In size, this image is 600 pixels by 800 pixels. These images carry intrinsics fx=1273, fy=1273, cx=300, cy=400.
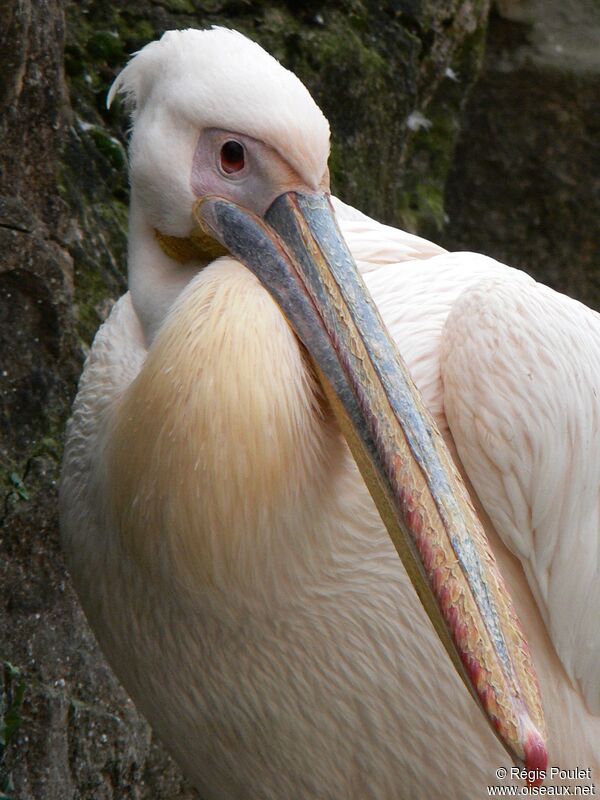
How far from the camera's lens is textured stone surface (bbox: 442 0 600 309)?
6656 millimetres

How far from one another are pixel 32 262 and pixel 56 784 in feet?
4.65

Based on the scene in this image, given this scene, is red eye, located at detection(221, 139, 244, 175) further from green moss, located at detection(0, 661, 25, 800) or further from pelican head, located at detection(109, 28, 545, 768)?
green moss, located at detection(0, 661, 25, 800)

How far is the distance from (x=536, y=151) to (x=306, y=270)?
4.73 meters

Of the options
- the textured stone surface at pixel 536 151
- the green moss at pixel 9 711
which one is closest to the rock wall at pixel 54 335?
the green moss at pixel 9 711

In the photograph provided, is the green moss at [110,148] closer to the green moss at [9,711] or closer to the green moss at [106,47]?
the green moss at [106,47]

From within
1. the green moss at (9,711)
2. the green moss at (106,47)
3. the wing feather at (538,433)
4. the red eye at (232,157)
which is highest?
the red eye at (232,157)

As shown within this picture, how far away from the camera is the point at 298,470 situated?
2256 mm

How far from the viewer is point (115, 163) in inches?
169

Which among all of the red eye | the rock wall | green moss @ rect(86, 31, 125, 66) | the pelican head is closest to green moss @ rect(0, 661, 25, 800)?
the rock wall

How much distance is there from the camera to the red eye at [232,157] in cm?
233

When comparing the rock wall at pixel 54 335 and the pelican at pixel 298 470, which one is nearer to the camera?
the pelican at pixel 298 470

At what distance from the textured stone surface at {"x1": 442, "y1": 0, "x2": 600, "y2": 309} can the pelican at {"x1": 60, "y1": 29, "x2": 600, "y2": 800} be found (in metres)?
4.24

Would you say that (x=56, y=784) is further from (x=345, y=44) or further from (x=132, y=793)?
(x=345, y=44)

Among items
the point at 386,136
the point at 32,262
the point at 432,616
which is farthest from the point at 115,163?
the point at 432,616
